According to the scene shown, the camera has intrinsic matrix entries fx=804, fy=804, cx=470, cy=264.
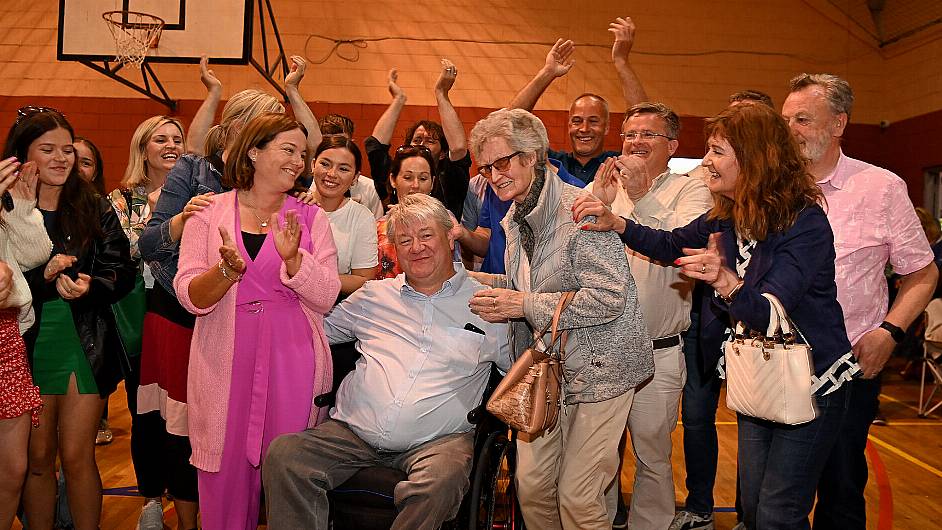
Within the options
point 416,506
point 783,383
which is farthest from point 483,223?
point 783,383

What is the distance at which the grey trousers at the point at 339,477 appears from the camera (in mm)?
2316

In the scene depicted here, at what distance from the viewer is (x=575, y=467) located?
99.4 inches

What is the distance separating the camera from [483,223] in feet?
12.3

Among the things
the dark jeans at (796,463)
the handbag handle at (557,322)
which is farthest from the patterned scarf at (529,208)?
the dark jeans at (796,463)

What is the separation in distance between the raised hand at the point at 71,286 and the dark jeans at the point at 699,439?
7.82 ft

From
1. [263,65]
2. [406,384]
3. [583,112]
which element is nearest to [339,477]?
[406,384]

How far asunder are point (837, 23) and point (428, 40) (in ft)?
15.7

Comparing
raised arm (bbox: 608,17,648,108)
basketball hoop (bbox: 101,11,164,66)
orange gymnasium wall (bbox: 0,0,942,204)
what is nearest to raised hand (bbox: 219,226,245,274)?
raised arm (bbox: 608,17,648,108)

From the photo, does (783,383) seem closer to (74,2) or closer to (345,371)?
(345,371)

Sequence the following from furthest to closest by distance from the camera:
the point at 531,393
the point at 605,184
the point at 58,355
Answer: the point at 605,184 < the point at 58,355 < the point at 531,393

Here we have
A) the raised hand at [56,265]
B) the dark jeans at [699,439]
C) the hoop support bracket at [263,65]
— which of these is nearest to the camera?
the raised hand at [56,265]

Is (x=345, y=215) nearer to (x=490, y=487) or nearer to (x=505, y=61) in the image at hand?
(x=490, y=487)

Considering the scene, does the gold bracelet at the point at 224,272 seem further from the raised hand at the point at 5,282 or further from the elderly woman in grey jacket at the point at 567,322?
the elderly woman in grey jacket at the point at 567,322

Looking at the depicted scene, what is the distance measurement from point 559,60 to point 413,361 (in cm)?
191
